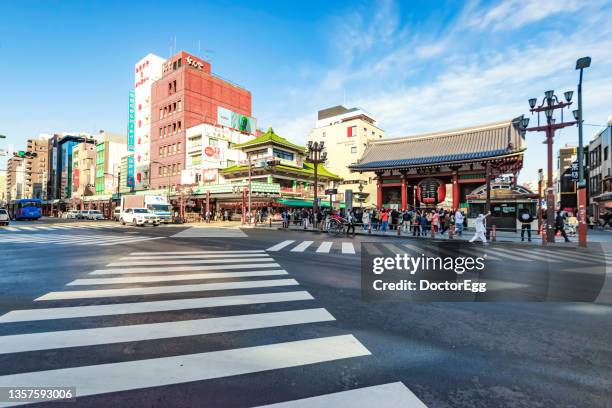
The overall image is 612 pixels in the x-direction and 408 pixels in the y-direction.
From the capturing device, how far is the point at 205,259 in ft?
30.7

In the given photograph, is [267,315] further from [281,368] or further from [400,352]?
[400,352]

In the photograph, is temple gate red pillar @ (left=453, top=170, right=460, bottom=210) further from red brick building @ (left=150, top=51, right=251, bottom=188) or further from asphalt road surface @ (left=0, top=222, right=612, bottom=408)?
red brick building @ (left=150, top=51, right=251, bottom=188)

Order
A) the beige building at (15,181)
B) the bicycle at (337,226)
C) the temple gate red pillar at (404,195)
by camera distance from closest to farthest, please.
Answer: the bicycle at (337,226), the temple gate red pillar at (404,195), the beige building at (15,181)

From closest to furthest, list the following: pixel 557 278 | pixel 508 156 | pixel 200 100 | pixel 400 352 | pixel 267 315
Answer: pixel 400 352 → pixel 267 315 → pixel 557 278 → pixel 508 156 → pixel 200 100

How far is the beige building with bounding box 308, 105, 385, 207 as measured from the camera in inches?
2301

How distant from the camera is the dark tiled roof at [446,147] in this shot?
26438mm

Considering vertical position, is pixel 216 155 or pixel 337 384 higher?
pixel 216 155

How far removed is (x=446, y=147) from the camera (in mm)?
30000

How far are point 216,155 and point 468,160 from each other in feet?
109

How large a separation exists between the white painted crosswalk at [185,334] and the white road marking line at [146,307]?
0.01 metres

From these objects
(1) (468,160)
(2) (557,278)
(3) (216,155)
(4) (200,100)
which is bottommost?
(2) (557,278)

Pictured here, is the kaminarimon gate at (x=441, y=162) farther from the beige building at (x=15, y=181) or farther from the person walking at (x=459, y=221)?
the beige building at (x=15, y=181)

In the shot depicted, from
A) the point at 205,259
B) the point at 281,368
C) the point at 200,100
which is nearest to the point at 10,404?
the point at 281,368

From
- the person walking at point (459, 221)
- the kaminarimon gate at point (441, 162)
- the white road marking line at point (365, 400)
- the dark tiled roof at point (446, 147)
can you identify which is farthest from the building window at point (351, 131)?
the white road marking line at point (365, 400)
